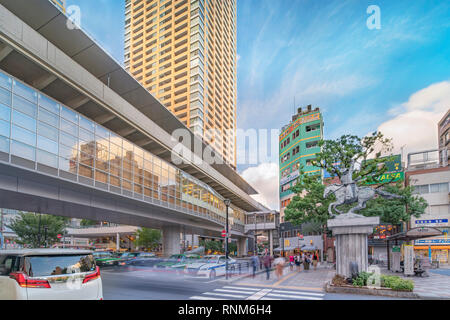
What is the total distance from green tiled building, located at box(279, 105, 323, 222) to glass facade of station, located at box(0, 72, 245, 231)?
38067 mm

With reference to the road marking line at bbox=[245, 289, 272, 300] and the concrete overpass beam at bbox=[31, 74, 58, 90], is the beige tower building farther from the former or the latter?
the road marking line at bbox=[245, 289, 272, 300]

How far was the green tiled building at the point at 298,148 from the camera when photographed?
62.8 meters

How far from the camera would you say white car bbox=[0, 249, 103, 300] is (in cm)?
595

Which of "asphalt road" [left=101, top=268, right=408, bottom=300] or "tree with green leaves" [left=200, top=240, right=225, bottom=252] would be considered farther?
"tree with green leaves" [left=200, top=240, right=225, bottom=252]

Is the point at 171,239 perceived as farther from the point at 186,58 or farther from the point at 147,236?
the point at 186,58

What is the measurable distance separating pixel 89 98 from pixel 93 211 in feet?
31.5

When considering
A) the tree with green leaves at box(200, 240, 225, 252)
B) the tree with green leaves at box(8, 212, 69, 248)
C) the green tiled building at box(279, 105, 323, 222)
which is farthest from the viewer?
the tree with green leaves at box(200, 240, 225, 252)

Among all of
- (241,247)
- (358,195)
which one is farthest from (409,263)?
(241,247)

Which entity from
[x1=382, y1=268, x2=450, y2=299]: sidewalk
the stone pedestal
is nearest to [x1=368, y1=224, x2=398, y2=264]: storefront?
[x1=382, y1=268, x2=450, y2=299]: sidewalk

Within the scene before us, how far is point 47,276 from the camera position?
6.05 meters

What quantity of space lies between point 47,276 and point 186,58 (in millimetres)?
84739

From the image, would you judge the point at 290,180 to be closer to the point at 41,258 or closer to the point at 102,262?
the point at 102,262

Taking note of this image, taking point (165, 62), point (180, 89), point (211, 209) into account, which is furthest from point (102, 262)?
point (165, 62)
